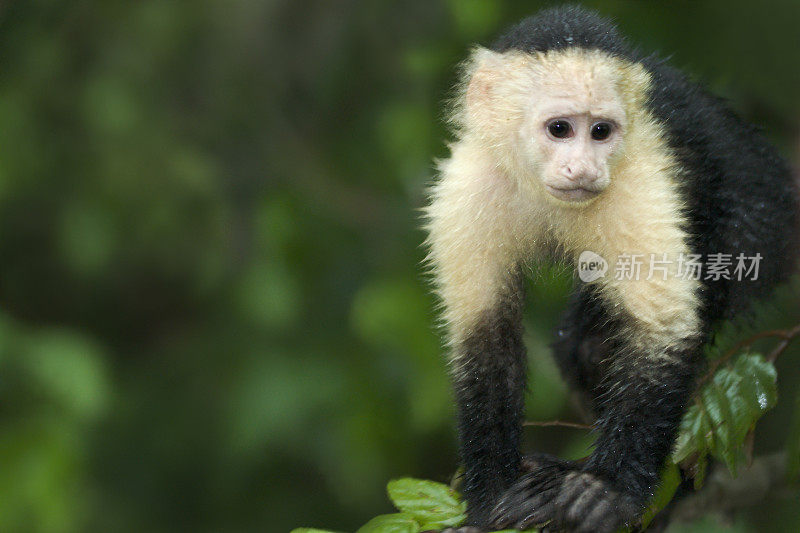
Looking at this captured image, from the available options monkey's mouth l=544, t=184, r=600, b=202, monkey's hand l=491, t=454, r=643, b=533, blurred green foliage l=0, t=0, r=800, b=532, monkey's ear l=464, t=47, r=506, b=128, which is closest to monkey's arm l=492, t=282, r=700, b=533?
monkey's hand l=491, t=454, r=643, b=533

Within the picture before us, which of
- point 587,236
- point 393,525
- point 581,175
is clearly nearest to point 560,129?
point 581,175

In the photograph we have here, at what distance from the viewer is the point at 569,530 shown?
1.77m

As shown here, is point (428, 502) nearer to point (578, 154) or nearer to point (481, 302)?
point (481, 302)

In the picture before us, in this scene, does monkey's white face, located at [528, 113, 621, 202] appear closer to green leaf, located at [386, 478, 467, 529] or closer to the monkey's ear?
the monkey's ear

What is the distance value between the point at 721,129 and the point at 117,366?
9.78 ft

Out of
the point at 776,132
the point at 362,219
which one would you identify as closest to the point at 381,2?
the point at 362,219

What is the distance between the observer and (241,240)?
3936 millimetres

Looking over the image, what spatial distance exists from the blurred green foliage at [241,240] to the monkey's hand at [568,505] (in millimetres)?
1265

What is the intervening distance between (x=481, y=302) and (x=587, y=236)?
0.28 m

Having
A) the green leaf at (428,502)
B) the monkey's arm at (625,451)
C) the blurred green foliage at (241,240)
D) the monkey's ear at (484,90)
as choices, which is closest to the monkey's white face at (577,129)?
the monkey's ear at (484,90)

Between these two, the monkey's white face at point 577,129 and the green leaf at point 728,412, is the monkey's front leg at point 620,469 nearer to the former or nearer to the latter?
the green leaf at point 728,412

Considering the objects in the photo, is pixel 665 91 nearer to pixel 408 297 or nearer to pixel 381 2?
pixel 408 297

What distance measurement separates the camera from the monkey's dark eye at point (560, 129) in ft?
6.15

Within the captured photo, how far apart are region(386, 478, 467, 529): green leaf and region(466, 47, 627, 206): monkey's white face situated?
650 millimetres
